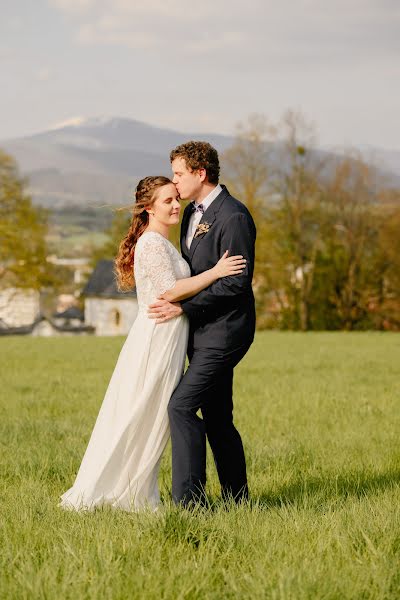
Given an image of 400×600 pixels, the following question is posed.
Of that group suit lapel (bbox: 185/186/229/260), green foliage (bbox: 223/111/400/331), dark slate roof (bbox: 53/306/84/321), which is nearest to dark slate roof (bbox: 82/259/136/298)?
dark slate roof (bbox: 53/306/84/321)

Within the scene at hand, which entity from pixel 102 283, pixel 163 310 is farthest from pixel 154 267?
pixel 102 283

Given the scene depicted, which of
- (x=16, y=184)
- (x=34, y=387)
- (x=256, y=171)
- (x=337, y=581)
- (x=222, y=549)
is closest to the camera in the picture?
(x=337, y=581)

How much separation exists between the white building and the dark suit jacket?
9079 centimetres

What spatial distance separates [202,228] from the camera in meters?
5.52

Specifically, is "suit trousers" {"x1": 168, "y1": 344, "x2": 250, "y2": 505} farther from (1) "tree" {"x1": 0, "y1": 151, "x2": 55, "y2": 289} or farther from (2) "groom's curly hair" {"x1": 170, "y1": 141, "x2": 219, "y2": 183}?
(1) "tree" {"x1": 0, "y1": 151, "x2": 55, "y2": 289}

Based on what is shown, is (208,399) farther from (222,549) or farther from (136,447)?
(222,549)

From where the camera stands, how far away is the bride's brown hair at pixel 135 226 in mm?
5484

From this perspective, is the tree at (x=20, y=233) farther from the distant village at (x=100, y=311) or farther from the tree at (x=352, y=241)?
the distant village at (x=100, y=311)

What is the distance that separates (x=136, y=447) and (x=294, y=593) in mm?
2150

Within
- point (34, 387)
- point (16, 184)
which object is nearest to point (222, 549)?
point (34, 387)

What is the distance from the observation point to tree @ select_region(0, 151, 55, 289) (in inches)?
2215

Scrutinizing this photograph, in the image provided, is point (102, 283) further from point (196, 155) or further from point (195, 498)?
point (195, 498)

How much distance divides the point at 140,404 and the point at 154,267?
80cm

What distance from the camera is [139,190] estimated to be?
554 cm
